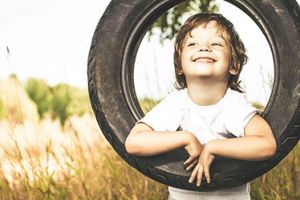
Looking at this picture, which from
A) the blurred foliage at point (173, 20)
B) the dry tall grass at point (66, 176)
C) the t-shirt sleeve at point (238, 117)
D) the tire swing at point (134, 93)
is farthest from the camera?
the blurred foliage at point (173, 20)

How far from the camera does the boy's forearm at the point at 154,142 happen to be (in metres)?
2.90

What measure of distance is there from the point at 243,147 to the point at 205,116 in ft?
0.85

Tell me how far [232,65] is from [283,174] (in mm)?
1760

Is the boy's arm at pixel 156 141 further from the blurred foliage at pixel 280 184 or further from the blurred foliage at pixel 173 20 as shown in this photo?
the blurred foliage at pixel 173 20

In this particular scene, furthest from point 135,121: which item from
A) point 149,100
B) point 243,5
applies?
point 149,100

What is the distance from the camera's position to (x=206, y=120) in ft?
9.96

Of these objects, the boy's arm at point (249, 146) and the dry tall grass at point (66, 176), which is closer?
the boy's arm at point (249, 146)

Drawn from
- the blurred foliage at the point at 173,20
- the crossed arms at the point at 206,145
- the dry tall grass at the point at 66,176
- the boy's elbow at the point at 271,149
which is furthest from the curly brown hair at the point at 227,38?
the blurred foliage at the point at 173,20

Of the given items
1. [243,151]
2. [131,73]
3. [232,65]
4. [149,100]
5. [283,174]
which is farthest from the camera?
[149,100]

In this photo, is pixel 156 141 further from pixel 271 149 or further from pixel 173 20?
pixel 173 20

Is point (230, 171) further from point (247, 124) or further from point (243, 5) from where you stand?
point (243, 5)

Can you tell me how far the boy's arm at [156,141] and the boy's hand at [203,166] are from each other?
0.03m

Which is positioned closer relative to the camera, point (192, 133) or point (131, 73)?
point (192, 133)

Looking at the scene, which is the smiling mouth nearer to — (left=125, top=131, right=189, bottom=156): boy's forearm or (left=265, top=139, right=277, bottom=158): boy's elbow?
(left=125, top=131, right=189, bottom=156): boy's forearm
